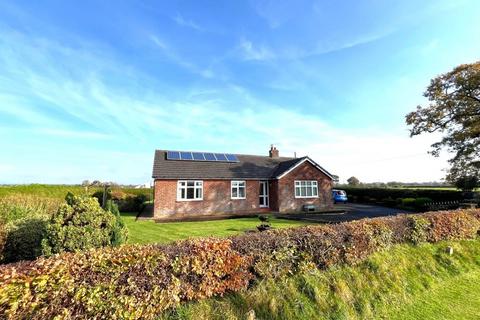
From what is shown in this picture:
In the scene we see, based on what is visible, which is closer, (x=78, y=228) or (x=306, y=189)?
(x=78, y=228)

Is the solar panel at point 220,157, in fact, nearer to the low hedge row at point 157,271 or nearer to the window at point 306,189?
the window at point 306,189

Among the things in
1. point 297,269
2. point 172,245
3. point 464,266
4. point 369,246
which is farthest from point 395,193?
point 172,245

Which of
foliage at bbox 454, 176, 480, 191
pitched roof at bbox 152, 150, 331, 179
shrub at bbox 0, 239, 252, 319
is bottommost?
shrub at bbox 0, 239, 252, 319

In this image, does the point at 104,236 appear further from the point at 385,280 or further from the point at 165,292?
the point at 385,280

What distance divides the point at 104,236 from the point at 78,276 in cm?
220

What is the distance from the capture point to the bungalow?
2148 cm

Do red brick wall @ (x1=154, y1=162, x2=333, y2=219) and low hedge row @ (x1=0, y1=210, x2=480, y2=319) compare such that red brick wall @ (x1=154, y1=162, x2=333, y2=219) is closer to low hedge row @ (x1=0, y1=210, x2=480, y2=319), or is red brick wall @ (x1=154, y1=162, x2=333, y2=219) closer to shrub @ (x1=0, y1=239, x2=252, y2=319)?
low hedge row @ (x1=0, y1=210, x2=480, y2=319)

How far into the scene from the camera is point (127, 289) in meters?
4.74

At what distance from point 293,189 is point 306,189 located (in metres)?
1.52

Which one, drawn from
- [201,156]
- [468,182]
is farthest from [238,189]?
[468,182]

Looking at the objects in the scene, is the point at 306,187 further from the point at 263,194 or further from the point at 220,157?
the point at 220,157

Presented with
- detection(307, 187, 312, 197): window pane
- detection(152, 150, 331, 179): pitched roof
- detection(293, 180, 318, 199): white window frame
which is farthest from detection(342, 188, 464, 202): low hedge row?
detection(307, 187, 312, 197): window pane

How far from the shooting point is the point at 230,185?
23969 mm

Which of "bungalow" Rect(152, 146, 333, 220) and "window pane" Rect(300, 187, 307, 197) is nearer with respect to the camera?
"bungalow" Rect(152, 146, 333, 220)
